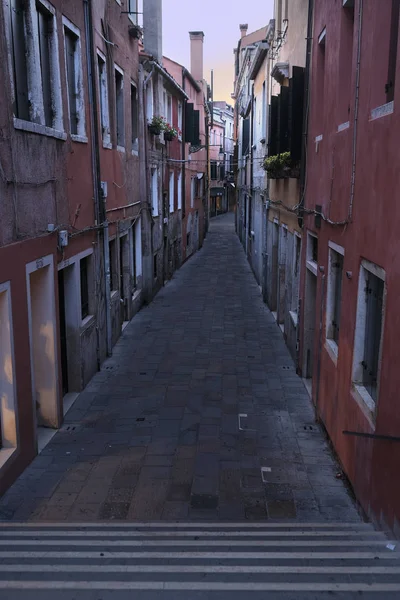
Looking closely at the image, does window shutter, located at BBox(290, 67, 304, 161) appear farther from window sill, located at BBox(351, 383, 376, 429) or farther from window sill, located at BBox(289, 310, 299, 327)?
window sill, located at BBox(351, 383, 376, 429)

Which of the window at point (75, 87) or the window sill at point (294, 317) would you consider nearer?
the window at point (75, 87)

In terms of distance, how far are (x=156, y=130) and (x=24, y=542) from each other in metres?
14.0

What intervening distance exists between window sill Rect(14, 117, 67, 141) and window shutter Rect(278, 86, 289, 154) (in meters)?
4.59

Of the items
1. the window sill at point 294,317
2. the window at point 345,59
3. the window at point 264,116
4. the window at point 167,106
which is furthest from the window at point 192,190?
the window at point 345,59

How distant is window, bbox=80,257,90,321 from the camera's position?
393 inches

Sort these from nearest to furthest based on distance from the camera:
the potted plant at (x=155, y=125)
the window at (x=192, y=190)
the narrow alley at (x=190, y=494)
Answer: the narrow alley at (x=190, y=494) → the potted plant at (x=155, y=125) → the window at (x=192, y=190)

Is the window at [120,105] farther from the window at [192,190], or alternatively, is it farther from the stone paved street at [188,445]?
the window at [192,190]

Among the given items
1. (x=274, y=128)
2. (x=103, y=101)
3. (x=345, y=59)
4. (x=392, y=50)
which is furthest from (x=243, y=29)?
(x=392, y=50)

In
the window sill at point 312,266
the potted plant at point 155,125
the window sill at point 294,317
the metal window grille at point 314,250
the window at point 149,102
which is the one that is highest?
the window at point 149,102

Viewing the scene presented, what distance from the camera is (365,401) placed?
5684mm

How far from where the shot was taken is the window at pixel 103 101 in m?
11.0

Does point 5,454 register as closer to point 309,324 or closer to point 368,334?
point 368,334

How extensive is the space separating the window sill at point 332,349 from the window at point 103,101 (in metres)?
6.09

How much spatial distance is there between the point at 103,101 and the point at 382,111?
736 cm
